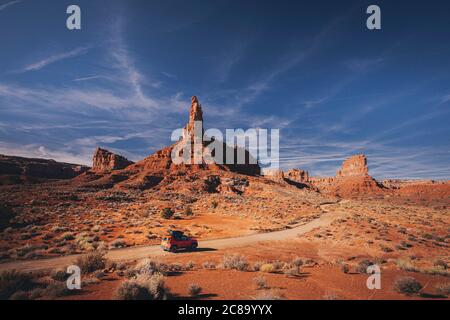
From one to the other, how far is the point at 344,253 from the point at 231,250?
8146 mm

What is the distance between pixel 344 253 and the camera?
17391 millimetres

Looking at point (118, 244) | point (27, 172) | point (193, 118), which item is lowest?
point (118, 244)

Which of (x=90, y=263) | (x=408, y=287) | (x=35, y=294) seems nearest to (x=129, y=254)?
(x=90, y=263)

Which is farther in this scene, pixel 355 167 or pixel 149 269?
pixel 355 167

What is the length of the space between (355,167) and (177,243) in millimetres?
181761

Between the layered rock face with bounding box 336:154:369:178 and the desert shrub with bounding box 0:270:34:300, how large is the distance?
17719cm

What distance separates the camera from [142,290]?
766cm

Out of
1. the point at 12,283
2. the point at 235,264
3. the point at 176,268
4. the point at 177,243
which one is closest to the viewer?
the point at 12,283

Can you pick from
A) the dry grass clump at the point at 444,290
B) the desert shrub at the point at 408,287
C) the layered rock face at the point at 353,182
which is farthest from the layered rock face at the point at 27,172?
the layered rock face at the point at 353,182

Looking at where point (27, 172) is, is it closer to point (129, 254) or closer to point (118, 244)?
point (118, 244)

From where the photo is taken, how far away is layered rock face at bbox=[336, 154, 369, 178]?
164900 mm

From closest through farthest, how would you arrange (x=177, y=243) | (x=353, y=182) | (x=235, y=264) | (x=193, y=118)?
(x=235, y=264) < (x=177, y=243) < (x=193, y=118) < (x=353, y=182)

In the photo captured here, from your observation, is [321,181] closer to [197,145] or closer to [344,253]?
[197,145]

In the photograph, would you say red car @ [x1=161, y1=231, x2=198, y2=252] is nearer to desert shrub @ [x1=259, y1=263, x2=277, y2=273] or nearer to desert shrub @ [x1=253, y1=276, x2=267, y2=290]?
desert shrub @ [x1=259, y1=263, x2=277, y2=273]
